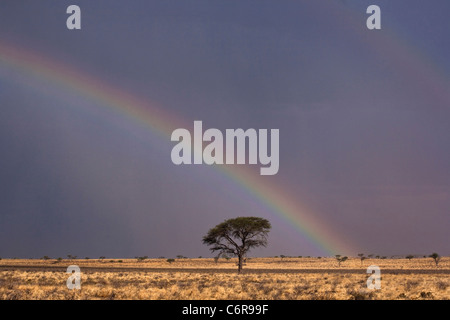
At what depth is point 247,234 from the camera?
3078 inches
